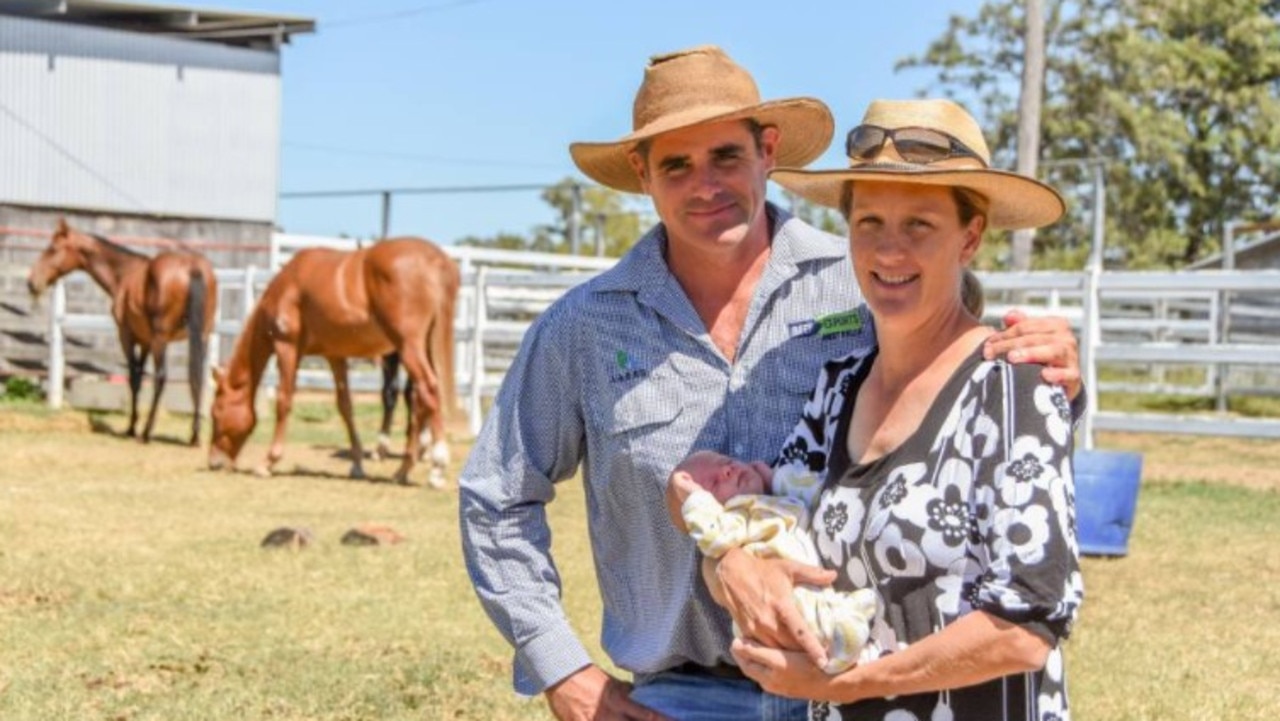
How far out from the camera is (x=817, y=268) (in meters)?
3.27

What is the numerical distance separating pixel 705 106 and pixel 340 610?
4.75 meters

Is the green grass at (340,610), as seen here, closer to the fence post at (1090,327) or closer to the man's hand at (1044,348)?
the fence post at (1090,327)

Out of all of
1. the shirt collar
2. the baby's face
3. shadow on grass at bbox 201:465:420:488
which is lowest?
shadow on grass at bbox 201:465:420:488

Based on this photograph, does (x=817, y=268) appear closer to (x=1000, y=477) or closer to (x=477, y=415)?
(x=1000, y=477)

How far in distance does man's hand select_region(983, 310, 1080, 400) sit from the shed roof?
28.8 meters

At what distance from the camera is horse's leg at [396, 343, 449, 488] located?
13.1 m

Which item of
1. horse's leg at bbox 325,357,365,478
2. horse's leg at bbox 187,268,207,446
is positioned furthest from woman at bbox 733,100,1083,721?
horse's leg at bbox 187,268,207,446

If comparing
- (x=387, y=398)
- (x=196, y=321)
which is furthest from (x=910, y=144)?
(x=196, y=321)

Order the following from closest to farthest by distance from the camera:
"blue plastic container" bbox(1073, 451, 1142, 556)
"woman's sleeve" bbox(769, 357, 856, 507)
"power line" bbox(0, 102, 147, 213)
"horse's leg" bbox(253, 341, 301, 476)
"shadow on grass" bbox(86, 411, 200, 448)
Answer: "woman's sleeve" bbox(769, 357, 856, 507) < "blue plastic container" bbox(1073, 451, 1142, 556) < "horse's leg" bbox(253, 341, 301, 476) < "shadow on grass" bbox(86, 411, 200, 448) < "power line" bbox(0, 102, 147, 213)

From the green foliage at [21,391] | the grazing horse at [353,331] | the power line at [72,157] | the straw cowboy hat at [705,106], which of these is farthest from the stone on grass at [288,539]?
the power line at [72,157]

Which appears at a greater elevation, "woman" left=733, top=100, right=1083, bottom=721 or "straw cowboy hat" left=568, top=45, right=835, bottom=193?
"straw cowboy hat" left=568, top=45, right=835, bottom=193

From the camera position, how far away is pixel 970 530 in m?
2.46

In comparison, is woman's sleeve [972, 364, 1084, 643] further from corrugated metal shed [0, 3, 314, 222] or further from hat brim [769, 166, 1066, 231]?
corrugated metal shed [0, 3, 314, 222]

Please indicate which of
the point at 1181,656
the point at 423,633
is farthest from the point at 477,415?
the point at 1181,656
